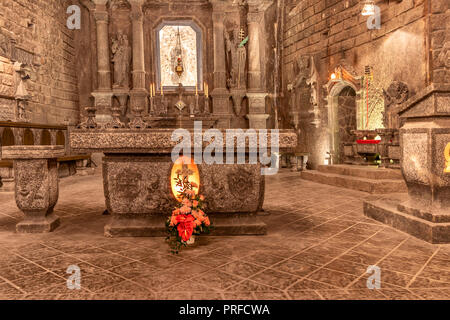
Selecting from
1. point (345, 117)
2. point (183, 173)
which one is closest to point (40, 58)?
point (183, 173)

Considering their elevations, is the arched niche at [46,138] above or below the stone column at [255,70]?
below

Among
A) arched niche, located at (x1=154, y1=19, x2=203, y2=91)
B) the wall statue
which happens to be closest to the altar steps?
the wall statue

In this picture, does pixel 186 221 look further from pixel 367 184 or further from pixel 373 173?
pixel 373 173

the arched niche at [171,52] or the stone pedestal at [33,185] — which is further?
the arched niche at [171,52]

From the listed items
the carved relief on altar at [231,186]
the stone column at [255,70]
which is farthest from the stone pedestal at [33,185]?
the stone column at [255,70]

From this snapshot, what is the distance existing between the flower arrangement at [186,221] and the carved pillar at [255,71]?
874 centimetres

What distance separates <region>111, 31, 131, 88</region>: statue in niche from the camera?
11.7 m

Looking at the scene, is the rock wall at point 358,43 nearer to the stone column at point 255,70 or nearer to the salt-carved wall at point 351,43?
the salt-carved wall at point 351,43

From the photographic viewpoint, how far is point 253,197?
11.9 ft

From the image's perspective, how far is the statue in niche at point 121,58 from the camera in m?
11.7

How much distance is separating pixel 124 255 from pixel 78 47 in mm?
11345

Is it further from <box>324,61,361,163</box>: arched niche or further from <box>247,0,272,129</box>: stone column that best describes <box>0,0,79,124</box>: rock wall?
<box>324,61,361,163</box>: arched niche

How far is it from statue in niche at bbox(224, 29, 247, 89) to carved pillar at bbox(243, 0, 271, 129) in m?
0.22

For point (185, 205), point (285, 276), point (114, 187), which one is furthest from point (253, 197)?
point (114, 187)
